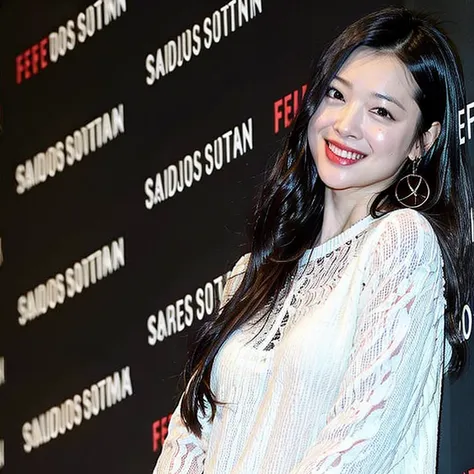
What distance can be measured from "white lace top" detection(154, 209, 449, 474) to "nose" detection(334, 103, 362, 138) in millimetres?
164

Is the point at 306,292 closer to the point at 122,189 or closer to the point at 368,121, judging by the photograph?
the point at 368,121

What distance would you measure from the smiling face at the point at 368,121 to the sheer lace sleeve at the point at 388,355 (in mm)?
162

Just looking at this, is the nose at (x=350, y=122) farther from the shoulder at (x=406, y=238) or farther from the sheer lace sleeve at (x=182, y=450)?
the sheer lace sleeve at (x=182, y=450)

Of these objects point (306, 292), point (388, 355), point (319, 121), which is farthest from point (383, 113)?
point (388, 355)

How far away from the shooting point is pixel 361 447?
184 centimetres

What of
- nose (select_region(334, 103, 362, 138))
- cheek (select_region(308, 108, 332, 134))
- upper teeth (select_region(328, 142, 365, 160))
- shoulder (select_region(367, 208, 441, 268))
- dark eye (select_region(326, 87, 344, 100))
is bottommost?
shoulder (select_region(367, 208, 441, 268))

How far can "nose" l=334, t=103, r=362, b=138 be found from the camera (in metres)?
2.07

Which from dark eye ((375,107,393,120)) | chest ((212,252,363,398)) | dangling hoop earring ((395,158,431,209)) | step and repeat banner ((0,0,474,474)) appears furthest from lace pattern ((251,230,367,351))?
step and repeat banner ((0,0,474,474))

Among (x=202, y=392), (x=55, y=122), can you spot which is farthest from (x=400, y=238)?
(x=55, y=122)

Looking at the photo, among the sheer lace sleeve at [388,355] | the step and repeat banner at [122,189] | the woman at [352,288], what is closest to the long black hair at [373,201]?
the woman at [352,288]

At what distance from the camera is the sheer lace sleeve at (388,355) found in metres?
1.84

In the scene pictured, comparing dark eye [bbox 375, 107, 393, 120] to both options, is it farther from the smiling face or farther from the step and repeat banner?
the step and repeat banner

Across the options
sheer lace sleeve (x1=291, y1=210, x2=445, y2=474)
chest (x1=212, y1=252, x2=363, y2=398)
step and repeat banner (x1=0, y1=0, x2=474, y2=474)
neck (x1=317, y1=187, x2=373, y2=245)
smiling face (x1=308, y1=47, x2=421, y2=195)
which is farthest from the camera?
step and repeat banner (x1=0, y1=0, x2=474, y2=474)

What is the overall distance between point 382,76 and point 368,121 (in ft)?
0.27
